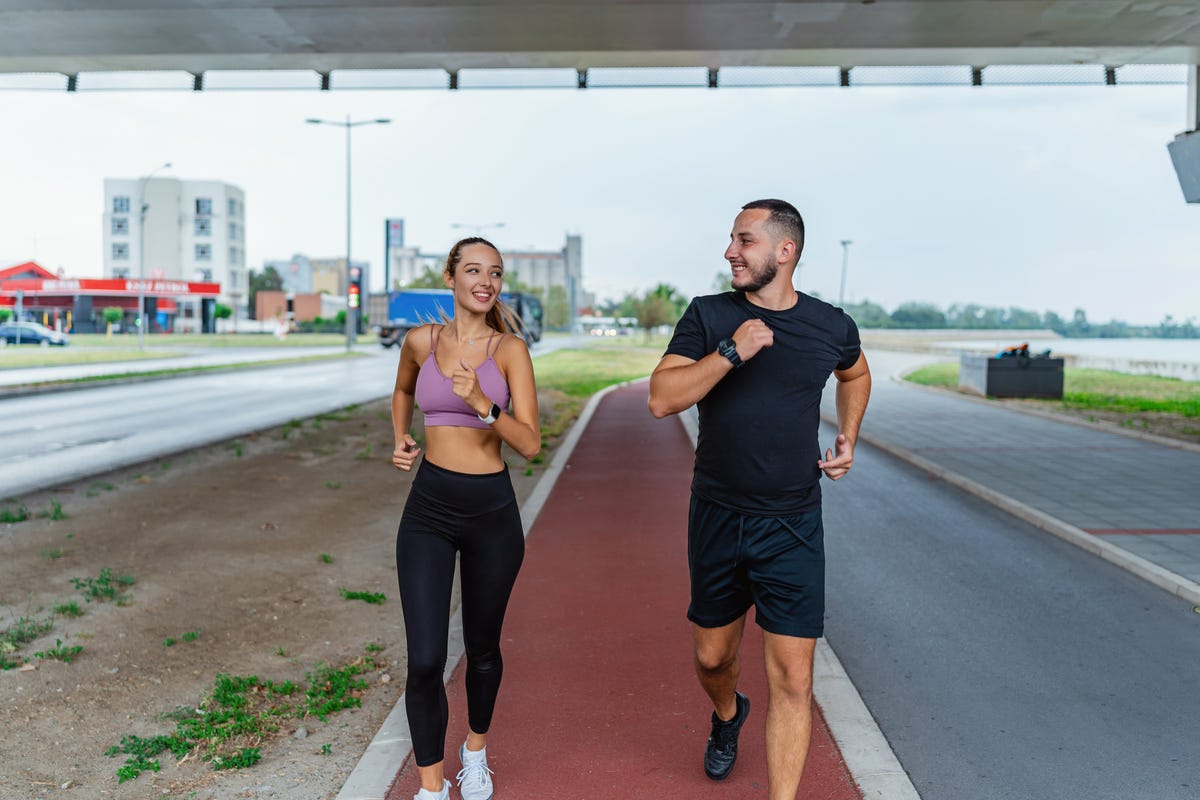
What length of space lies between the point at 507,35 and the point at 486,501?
39.9ft

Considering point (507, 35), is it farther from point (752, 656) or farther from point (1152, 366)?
point (1152, 366)

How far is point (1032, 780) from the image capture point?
415cm

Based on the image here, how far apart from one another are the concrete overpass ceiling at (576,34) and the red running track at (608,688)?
7218mm

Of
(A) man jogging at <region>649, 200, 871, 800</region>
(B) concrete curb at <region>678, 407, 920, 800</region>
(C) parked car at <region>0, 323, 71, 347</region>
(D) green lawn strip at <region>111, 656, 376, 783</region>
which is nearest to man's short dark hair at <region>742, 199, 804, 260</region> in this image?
(A) man jogging at <region>649, 200, 871, 800</region>

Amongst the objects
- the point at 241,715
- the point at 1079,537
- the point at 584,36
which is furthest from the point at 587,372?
the point at 241,715

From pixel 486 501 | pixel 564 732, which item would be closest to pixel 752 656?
pixel 564 732

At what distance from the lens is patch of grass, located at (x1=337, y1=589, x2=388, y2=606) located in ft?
22.8

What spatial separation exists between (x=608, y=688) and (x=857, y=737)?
1.19 meters

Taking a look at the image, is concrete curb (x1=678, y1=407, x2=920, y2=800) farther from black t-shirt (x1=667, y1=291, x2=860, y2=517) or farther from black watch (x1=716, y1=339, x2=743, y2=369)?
black watch (x1=716, y1=339, x2=743, y2=369)

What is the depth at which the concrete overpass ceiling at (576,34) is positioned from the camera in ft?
43.2

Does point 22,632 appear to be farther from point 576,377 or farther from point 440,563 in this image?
point 576,377

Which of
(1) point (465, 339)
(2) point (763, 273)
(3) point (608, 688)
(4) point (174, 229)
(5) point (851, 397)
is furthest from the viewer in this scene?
(4) point (174, 229)

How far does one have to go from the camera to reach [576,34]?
48.0 ft

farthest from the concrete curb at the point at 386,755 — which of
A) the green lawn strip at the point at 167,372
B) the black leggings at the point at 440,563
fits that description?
the green lawn strip at the point at 167,372
